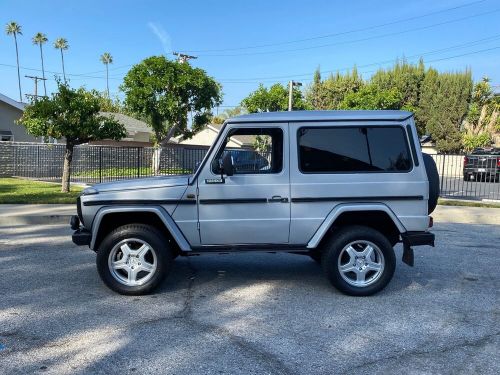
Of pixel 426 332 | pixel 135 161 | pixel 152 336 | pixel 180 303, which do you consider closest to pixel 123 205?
pixel 180 303

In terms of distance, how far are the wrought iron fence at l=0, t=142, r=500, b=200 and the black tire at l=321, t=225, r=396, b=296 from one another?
10373 mm

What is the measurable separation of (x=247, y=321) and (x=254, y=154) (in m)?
1.94

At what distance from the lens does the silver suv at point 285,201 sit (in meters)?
5.39

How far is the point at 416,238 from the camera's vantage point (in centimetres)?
547

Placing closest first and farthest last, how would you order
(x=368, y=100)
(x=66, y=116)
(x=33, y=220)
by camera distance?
(x=33, y=220) → (x=66, y=116) → (x=368, y=100)

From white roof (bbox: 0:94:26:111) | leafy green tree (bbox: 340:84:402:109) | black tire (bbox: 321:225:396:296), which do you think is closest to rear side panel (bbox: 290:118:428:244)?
black tire (bbox: 321:225:396:296)

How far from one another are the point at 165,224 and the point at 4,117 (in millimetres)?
27647

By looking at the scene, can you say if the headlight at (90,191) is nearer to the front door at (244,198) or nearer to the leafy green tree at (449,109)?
the front door at (244,198)

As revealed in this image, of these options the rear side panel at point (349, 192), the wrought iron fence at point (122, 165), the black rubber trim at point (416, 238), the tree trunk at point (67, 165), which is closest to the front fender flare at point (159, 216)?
the rear side panel at point (349, 192)

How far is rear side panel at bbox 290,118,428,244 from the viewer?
541cm

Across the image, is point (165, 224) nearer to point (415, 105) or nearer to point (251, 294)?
point (251, 294)

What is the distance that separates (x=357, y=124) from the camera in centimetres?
549

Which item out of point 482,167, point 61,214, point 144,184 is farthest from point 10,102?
point 144,184

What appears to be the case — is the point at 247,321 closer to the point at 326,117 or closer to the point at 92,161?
the point at 326,117
